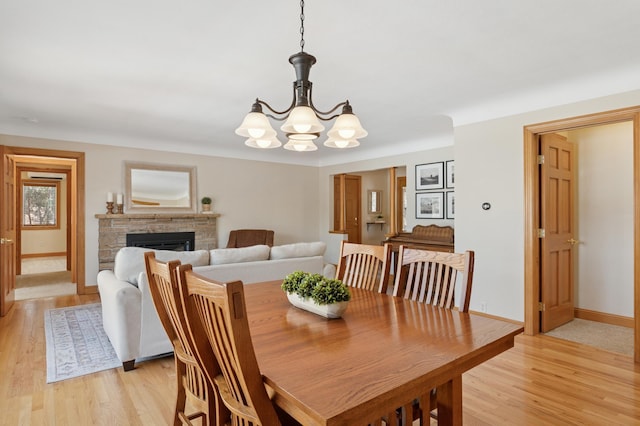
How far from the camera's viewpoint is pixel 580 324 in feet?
12.9

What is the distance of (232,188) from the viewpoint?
6801 millimetres

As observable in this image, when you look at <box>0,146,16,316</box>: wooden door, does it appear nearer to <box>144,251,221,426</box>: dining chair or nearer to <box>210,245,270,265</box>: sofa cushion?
<box>210,245,270,265</box>: sofa cushion

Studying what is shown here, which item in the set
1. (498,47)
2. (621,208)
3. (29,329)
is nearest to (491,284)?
(621,208)

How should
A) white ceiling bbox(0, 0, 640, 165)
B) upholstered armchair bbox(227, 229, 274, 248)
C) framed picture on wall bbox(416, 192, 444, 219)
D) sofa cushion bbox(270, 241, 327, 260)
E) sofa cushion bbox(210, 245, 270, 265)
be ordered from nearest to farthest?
white ceiling bbox(0, 0, 640, 165) → sofa cushion bbox(210, 245, 270, 265) → sofa cushion bbox(270, 241, 327, 260) → framed picture on wall bbox(416, 192, 444, 219) → upholstered armchair bbox(227, 229, 274, 248)


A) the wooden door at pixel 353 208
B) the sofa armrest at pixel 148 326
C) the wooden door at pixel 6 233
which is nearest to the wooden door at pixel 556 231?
the sofa armrest at pixel 148 326

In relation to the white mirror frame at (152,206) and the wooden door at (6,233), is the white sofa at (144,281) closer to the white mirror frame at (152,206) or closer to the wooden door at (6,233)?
the wooden door at (6,233)

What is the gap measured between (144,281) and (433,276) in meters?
2.17

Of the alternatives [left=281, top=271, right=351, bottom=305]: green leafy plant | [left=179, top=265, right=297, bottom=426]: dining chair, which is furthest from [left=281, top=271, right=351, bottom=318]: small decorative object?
[left=179, top=265, right=297, bottom=426]: dining chair

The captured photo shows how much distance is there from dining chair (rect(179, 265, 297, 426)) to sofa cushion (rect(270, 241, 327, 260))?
7.18ft

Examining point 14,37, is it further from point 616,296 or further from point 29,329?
point 616,296

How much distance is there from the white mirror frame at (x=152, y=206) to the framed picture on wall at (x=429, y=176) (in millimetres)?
3891

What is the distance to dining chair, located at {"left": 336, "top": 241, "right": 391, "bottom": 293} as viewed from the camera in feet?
7.28

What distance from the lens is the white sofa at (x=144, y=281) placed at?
9.14ft

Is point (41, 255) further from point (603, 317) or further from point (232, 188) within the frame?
point (603, 317)
